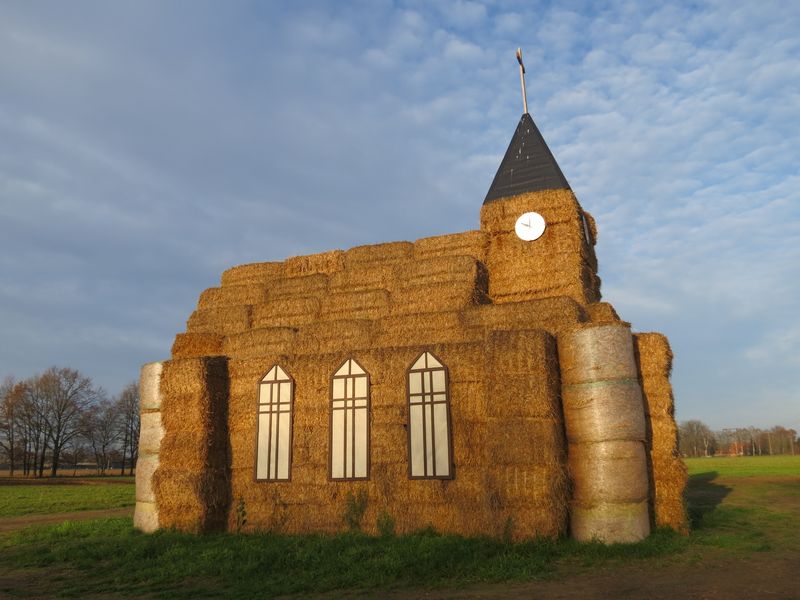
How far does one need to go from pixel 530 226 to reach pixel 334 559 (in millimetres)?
9568

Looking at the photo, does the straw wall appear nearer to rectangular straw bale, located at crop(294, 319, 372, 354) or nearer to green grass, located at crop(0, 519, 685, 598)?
rectangular straw bale, located at crop(294, 319, 372, 354)

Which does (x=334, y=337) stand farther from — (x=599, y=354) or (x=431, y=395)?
(x=599, y=354)

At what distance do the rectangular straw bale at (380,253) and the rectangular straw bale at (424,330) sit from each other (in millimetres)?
2503

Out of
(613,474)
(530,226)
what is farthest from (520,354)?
(530,226)

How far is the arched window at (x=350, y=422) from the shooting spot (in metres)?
13.0

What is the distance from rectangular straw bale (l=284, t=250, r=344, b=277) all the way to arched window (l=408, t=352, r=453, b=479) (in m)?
5.07

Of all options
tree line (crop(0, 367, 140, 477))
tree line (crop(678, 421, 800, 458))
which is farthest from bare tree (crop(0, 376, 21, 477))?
tree line (crop(678, 421, 800, 458))

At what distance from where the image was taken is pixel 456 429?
12.3 m

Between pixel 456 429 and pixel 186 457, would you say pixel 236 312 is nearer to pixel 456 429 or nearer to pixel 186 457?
pixel 186 457

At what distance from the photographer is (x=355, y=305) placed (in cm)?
1533

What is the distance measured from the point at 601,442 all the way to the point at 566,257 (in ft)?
17.4

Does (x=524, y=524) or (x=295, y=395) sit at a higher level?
(x=295, y=395)

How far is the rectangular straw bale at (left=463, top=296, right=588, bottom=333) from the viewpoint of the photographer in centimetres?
1273

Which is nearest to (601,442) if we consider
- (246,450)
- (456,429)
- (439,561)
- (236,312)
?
(456,429)
